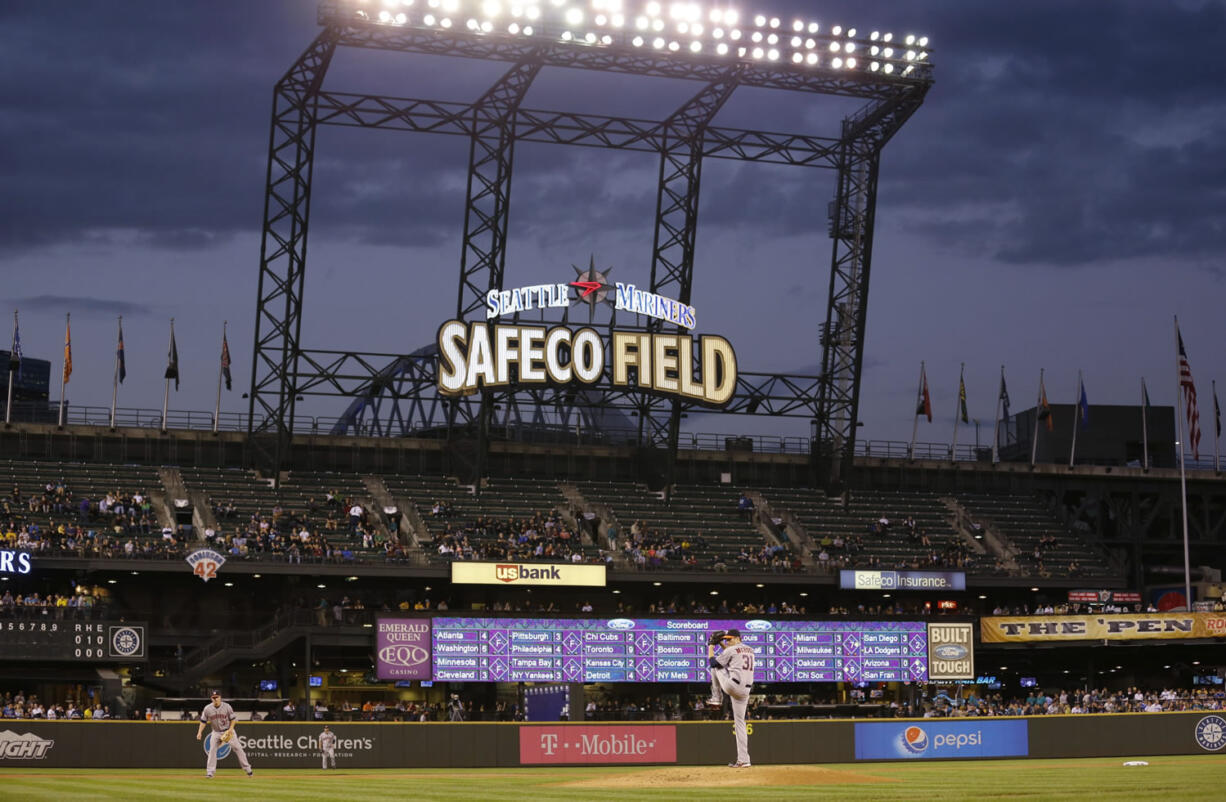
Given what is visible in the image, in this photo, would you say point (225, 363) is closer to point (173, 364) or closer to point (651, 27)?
point (173, 364)

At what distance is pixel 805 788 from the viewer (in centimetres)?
2581

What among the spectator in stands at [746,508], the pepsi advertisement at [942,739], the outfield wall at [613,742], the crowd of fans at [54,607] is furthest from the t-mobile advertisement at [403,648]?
the spectator in stands at [746,508]

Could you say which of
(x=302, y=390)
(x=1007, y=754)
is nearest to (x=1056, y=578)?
(x=1007, y=754)

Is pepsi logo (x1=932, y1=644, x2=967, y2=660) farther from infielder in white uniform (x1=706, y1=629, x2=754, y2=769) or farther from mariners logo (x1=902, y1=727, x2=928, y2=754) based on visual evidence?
infielder in white uniform (x1=706, y1=629, x2=754, y2=769)

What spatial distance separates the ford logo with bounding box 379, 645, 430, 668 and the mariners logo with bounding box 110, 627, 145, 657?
787cm

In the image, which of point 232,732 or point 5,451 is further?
point 5,451

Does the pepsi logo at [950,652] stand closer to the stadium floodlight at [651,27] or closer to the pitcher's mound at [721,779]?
the stadium floodlight at [651,27]

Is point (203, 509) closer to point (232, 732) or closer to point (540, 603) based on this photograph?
point (540, 603)

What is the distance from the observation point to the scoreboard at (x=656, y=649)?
55594 mm

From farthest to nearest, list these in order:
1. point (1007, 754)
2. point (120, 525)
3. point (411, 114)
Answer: point (411, 114), point (120, 525), point (1007, 754)

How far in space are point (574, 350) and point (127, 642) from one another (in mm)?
20675

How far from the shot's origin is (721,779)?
27000 millimetres

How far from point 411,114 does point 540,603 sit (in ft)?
64.6

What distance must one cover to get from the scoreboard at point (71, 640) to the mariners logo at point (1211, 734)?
33443 millimetres
